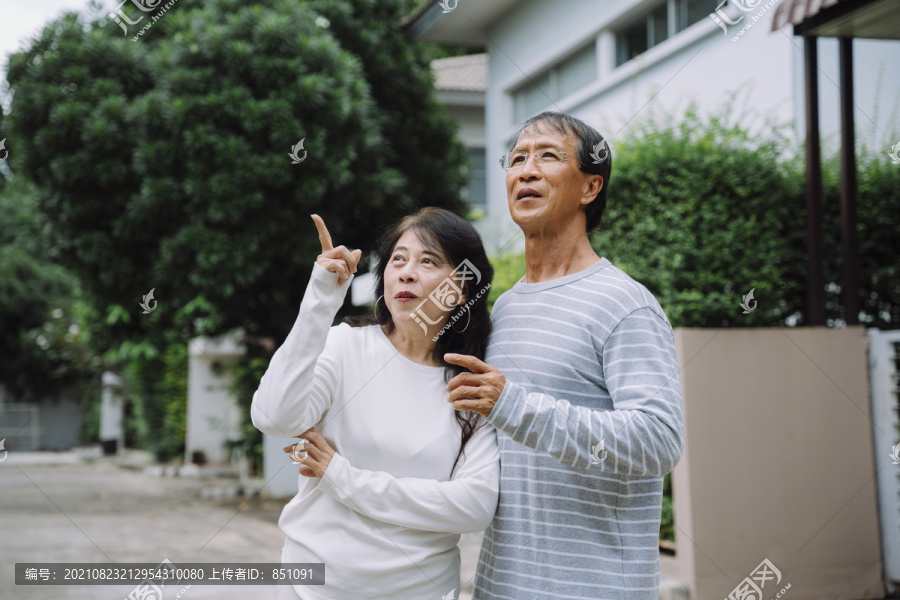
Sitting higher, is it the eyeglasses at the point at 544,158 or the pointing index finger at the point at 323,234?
the eyeglasses at the point at 544,158

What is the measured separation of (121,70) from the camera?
8758mm

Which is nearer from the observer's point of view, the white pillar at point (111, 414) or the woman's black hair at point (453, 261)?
the woman's black hair at point (453, 261)

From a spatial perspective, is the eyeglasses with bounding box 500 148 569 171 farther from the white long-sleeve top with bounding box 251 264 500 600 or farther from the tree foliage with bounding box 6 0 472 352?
the tree foliage with bounding box 6 0 472 352

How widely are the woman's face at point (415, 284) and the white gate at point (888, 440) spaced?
4.04m

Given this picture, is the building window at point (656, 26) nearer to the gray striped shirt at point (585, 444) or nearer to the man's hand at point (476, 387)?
the gray striped shirt at point (585, 444)

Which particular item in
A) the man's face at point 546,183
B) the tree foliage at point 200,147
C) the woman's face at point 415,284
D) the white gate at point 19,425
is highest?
the tree foliage at point 200,147

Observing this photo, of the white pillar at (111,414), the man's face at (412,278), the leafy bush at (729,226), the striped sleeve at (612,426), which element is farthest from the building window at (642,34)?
the white pillar at (111,414)

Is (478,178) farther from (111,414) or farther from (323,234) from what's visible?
(111,414)

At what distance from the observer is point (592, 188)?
220 centimetres

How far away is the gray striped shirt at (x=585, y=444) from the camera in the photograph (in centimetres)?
175

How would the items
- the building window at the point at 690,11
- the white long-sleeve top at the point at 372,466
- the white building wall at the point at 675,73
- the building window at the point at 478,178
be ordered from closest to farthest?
1. the white long-sleeve top at the point at 372,466
2. the white building wall at the point at 675,73
3. the building window at the point at 690,11
4. the building window at the point at 478,178

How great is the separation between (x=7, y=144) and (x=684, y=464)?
303 inches

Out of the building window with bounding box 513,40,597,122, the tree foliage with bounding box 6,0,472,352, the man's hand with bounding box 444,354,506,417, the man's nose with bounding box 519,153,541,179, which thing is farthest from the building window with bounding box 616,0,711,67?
the man's hand with bounding box 444,354,506,417

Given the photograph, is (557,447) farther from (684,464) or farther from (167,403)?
(167,403)
